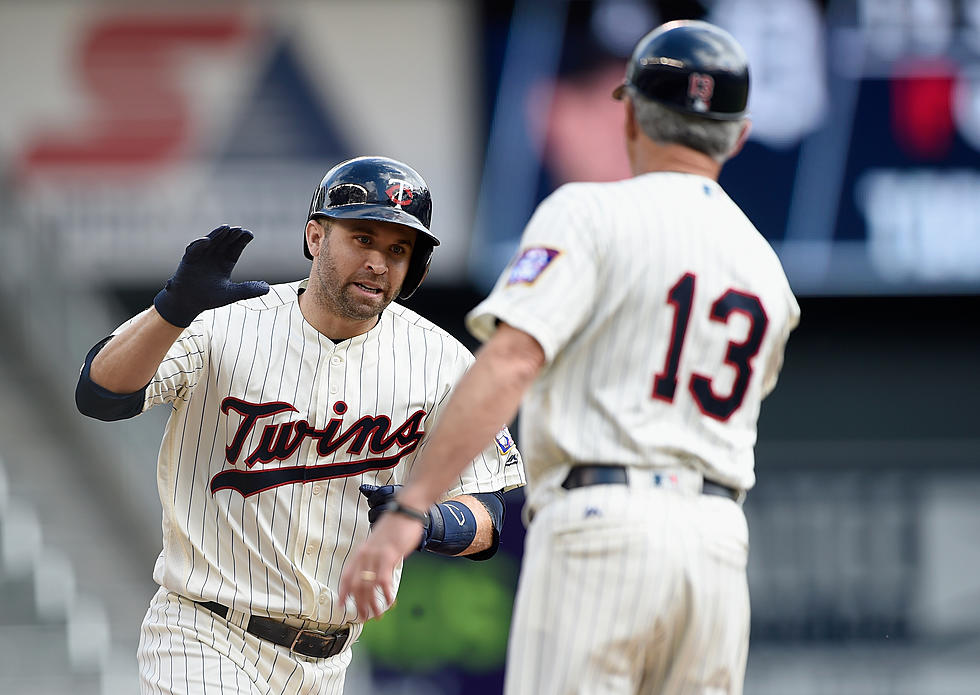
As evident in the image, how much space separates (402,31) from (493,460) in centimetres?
855

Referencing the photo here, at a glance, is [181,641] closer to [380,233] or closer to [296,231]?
[380,233]

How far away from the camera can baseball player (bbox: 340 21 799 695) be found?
257 centimetres

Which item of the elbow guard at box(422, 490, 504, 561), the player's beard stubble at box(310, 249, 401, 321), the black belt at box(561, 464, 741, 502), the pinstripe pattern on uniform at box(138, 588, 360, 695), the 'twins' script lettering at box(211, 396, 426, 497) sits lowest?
the pinstripe pattern on uniform at box(138, 588, 360, 695)

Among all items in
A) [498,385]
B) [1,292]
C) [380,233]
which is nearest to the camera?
[498,385]

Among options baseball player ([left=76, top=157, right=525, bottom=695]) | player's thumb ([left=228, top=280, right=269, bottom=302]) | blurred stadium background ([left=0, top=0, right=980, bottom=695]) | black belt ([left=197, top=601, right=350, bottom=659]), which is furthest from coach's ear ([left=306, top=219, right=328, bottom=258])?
blurred stadium background ([left=0, top=0, right=980, bottom=695])

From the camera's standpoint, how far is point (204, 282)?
3.26 meters

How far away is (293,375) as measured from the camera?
361cm

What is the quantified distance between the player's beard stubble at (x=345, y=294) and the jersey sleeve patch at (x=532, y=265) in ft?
3.32

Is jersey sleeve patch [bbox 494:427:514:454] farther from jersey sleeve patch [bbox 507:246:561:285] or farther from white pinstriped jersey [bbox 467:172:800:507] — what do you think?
jersey sleeve patch [bbox 507:246:561:285]

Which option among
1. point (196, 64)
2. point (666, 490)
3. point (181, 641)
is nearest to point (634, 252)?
point (666, 490)

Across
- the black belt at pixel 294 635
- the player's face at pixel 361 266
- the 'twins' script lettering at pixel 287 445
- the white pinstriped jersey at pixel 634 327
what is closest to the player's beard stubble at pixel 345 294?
the player's face at pixel 361 266

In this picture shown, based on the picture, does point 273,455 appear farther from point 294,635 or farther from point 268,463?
point 294,635

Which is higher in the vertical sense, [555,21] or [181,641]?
[555,21]

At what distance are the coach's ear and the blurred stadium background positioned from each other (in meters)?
5.58
